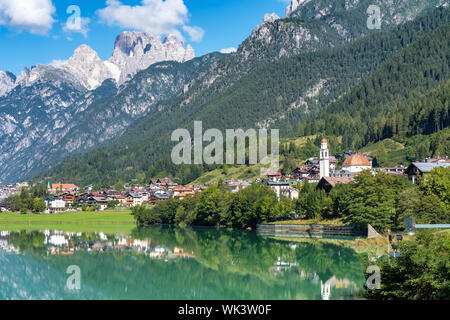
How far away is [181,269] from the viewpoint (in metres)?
66.9

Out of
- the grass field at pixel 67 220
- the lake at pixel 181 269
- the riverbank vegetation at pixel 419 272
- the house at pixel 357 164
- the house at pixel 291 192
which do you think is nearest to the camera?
the riverbank vegetation at pixel 419 272

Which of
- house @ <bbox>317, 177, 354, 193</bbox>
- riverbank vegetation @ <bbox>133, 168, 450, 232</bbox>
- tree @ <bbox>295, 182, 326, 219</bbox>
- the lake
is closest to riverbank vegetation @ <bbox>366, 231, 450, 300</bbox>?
the lake

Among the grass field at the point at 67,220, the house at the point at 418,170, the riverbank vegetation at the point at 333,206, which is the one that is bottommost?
the grass field at the point at 67,220

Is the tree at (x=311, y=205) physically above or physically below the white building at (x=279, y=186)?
below

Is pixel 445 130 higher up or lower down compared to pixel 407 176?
higher up

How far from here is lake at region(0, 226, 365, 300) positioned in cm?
5178

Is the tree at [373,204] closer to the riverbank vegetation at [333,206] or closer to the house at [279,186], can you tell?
the riverbank vegetation at [333,206]

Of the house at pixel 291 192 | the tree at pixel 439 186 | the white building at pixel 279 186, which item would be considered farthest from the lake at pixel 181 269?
the white building at pixel 279 186

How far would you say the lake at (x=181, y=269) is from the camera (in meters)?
51.8

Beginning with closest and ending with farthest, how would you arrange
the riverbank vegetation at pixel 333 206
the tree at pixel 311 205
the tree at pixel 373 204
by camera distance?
the riverbank vegetation at pixel 333 206
the tree at pixel 373 204
the tree at pixel 311 205
